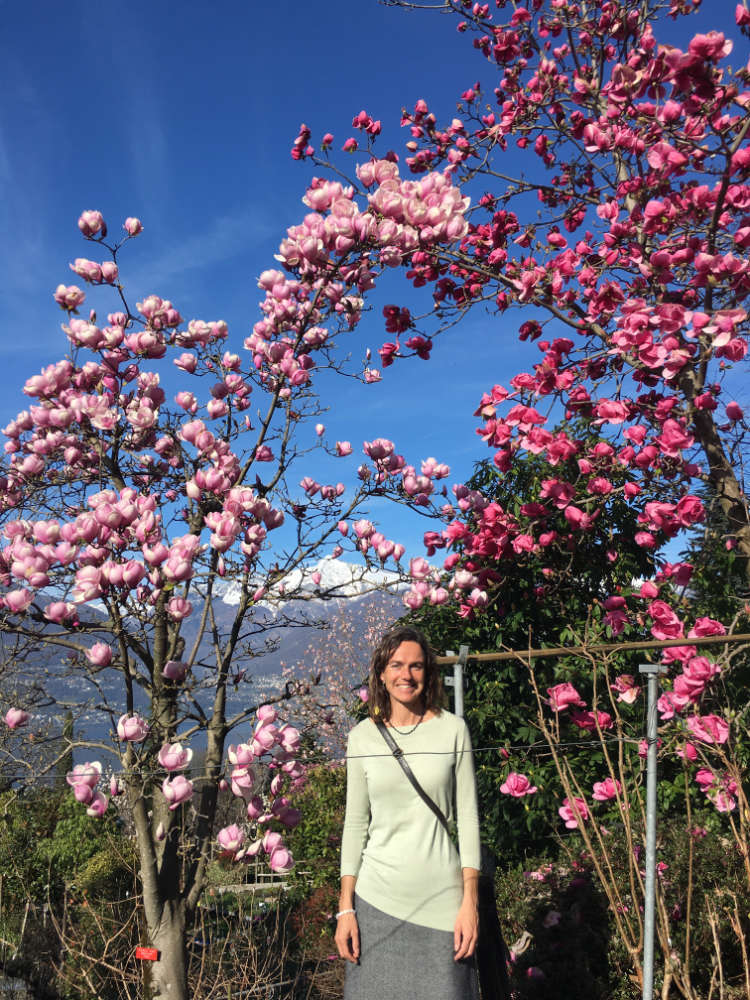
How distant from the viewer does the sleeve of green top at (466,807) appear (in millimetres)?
2232

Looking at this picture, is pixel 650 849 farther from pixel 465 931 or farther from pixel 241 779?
pixel 241 779

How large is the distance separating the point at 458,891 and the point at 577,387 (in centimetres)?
267

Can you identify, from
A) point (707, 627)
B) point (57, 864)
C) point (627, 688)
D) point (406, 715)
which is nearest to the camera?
point (406, 715)

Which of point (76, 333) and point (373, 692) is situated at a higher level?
point (76, 333)

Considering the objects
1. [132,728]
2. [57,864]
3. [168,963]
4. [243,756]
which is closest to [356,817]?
[243,756]

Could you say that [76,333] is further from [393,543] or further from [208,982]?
[208,982]

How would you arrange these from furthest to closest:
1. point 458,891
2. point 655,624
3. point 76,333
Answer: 1. point 655,624
2. point 76,333
3. point 458,891

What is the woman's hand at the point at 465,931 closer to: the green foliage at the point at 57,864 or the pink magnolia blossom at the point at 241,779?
the pink magnolia blossom at the point at 241,779

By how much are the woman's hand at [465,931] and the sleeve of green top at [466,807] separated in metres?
0.11

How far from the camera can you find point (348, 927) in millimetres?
2275

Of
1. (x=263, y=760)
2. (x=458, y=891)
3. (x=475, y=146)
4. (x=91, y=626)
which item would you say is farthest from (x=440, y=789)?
(x=475, y=146)

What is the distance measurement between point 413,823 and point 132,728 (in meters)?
1.24

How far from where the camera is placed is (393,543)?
3.93 meters

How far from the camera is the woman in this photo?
7.23 ft
